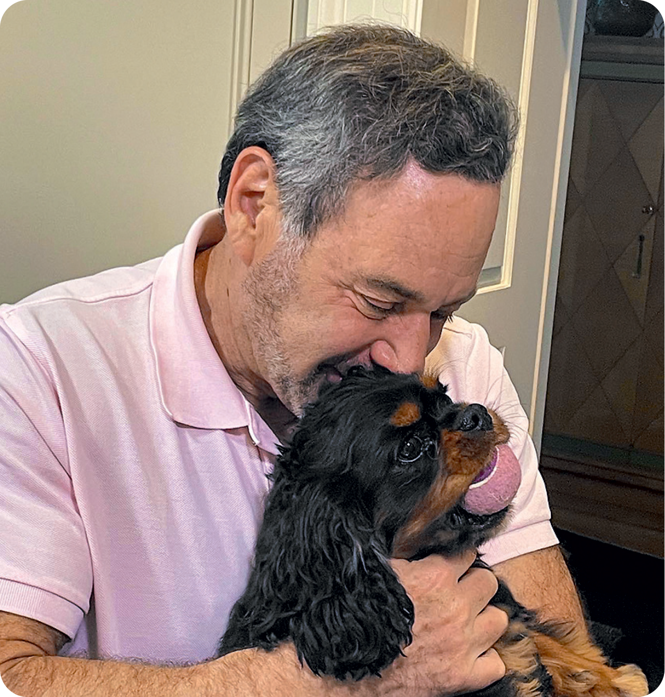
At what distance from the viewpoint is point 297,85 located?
4.98 ft

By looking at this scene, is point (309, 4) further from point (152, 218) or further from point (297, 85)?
point (297, 85)

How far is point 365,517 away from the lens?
148 centimetres

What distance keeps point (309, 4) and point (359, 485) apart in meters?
1.68

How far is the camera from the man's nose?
152 cm

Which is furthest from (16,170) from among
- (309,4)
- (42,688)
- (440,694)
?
(440,694)

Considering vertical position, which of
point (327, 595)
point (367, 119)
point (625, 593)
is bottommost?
point (625, 593)

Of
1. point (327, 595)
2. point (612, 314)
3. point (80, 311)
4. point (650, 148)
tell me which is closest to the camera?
point (327, 595)

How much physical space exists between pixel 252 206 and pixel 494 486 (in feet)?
2.02

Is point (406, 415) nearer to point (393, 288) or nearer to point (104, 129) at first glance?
point (393, 288)

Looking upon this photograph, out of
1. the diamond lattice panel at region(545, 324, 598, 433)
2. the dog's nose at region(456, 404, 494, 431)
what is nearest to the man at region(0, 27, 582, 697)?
the dog's nose at region(456, 404, 494, 431)

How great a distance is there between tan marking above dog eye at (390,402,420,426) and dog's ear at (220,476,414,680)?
159mm

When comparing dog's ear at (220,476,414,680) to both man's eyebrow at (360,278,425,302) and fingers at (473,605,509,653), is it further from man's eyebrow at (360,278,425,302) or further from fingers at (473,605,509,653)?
man's eyebrow at (360,278,425,302)

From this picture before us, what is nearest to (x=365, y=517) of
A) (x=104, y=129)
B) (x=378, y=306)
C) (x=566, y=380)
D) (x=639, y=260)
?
(x=378, y=306)

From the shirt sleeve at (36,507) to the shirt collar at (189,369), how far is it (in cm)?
21
